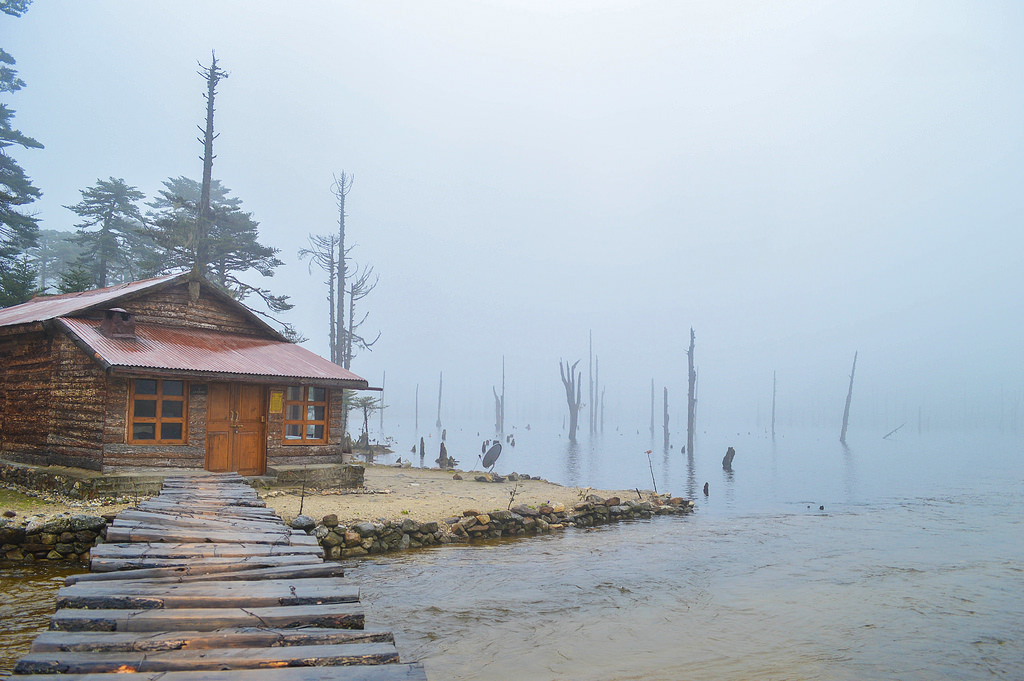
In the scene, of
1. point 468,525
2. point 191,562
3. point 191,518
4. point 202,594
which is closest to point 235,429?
point 468,525

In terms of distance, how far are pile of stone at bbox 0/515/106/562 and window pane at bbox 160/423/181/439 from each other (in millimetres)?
4195

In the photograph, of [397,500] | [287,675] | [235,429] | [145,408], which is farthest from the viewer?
[397,500]

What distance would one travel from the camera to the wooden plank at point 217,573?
227 inches

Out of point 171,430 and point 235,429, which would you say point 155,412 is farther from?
point 235,429

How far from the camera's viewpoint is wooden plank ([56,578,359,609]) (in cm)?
504

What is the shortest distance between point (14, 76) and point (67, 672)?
1871 inches

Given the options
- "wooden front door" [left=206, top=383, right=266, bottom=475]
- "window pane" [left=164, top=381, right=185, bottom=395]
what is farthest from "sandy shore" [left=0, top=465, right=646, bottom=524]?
"window pane" [left=164, top=381, right=185, bottom=395]

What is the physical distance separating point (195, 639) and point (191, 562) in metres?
2.27

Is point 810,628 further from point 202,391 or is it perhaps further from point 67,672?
point 202,391

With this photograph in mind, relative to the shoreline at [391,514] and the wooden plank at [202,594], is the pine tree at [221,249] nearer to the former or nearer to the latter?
the shoreline at [391,514]

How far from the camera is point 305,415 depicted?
1838cm

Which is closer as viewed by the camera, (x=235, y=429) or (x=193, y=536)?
(x=193, y=536)

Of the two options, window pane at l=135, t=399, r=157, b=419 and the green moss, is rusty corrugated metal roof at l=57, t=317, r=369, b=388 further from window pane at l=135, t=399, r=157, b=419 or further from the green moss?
the green moss

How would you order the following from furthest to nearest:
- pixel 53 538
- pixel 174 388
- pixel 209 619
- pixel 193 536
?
pixel 174 388 → pixel 53 538 → pixel 193 536 → pixel 209 619
